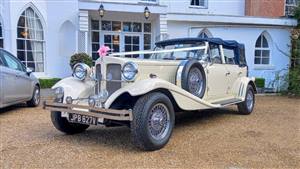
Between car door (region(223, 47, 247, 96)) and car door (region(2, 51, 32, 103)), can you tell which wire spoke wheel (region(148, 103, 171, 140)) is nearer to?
car door (region(223, 47, 247, 96))

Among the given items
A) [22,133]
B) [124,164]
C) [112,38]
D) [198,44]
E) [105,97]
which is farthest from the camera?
[112,38]

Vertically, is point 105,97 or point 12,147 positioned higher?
point 105,97

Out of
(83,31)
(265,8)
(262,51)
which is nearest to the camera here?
(83,31)

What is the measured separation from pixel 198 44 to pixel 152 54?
1.03 meters

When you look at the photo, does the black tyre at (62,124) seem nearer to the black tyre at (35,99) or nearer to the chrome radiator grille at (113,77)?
the chrome radiator grille at (113,77)

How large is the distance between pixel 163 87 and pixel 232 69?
11.0 feet

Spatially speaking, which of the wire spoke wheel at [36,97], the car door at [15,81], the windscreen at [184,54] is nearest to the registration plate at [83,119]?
the windscreen at [184,54]

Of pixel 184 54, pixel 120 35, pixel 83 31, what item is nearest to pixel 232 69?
pixel 184 54

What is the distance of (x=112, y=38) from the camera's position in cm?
1691

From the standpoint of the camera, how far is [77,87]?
19.5ft

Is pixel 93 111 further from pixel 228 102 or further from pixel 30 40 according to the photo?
pixel 30 40

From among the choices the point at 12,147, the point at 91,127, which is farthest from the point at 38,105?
the point at 12,147

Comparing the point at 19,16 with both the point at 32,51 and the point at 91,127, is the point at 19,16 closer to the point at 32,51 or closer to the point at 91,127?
the point at 32,51

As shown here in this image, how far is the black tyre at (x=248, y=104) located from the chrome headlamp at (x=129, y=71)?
3878 millimetres
